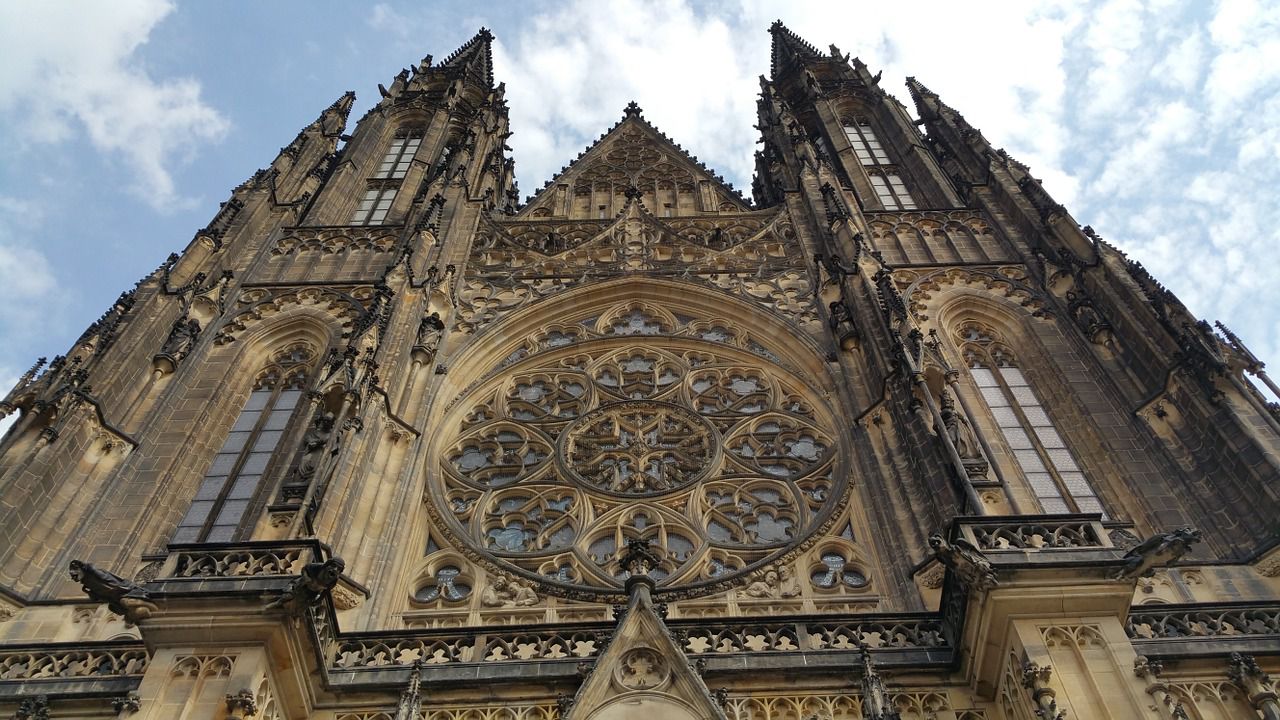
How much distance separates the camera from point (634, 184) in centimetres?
2248

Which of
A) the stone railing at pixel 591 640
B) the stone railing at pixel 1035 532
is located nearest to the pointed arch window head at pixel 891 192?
the stone railing at pixel 1035 532

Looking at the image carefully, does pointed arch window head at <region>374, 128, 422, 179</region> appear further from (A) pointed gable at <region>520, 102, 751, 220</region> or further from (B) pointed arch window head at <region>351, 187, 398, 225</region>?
(A) pointed gable at <region>520, 102, 751, 220</region>

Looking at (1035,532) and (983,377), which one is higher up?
(983,377)

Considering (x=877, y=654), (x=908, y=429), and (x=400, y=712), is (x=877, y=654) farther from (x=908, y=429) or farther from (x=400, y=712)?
(x=400, y=712)

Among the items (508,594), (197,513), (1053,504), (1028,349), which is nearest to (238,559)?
(508,594)

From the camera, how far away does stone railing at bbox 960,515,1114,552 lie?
30.8ft

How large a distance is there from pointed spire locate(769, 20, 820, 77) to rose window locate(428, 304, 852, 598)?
15828 millimetres

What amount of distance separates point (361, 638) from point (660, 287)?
344 inches

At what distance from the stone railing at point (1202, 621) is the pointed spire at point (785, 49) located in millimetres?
22110

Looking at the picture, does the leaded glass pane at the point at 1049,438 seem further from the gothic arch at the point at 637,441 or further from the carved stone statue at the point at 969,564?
the carved stone statue at the point at 969,564

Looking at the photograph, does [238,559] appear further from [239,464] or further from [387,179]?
[387,179]

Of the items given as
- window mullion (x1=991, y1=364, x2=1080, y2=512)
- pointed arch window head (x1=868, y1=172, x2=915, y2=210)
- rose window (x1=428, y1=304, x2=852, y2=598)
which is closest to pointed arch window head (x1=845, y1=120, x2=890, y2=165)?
pointed arch window head (x1=868, y1=172, x2=915, y2=210)

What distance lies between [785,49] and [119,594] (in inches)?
1039

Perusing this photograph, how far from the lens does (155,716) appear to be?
8.28 meters
